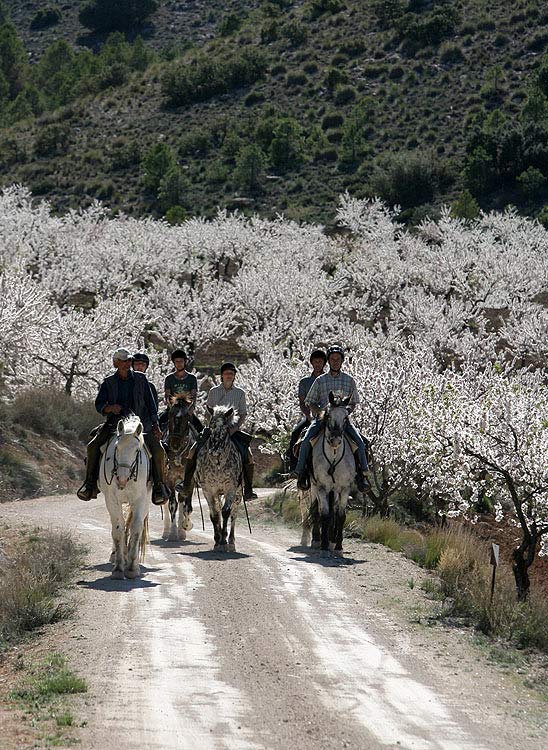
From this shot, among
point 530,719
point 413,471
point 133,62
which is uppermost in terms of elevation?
point 133,62

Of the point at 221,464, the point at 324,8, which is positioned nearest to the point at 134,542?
the point at 221,464

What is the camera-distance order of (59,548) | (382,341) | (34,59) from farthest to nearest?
(34,59), (382,341), (59,548)

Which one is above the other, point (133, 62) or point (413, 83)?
point (133, 62)

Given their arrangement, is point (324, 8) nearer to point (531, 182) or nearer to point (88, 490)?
point (531, 182)

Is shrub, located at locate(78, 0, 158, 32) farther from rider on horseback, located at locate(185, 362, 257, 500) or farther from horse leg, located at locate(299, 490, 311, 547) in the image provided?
rider on horseback, located at locate(185, 362, 257, 500)

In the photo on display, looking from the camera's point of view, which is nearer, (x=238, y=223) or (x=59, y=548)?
(x=59, y=548)

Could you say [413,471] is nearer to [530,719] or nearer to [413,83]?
[530,719]

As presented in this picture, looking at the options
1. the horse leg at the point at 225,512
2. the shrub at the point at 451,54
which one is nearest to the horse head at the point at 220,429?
the horse leg at the point at 225,512

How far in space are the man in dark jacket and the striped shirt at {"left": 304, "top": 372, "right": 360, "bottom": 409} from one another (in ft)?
9.91

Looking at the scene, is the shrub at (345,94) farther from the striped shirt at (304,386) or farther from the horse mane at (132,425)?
the horse mane at (132,425)

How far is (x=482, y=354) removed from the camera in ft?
158

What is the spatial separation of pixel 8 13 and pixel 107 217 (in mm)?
86634

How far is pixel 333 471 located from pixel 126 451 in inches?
158

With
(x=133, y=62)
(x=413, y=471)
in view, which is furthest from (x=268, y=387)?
(x=133, y=62)
